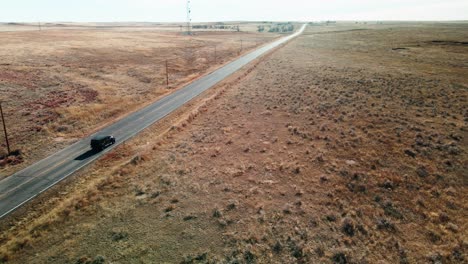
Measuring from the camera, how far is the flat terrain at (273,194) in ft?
57.6

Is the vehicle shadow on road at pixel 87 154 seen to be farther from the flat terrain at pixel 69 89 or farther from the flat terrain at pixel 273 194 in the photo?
the flat terrain at pixel 69 89

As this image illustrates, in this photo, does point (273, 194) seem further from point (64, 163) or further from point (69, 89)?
point (69, 89)

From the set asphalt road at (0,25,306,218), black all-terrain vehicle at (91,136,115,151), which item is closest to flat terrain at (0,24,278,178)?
asphalt road at (0,25,306,218)

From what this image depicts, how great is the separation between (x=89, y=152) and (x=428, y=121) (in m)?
41.3

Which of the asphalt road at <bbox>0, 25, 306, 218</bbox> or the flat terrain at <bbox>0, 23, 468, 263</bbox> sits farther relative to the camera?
the asphalt road at <bbox>0, 25, 306, 218</bbox>

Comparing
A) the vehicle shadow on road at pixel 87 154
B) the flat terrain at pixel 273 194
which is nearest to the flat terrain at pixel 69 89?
the vehicle shadow on road at pixel 87 154

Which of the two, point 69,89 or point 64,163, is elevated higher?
point 69,89

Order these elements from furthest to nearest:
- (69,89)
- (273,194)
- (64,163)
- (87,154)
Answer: (69,89), (87,154), (64,163), (273,194)

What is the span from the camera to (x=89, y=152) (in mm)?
34281

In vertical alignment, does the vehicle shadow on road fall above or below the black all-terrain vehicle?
below

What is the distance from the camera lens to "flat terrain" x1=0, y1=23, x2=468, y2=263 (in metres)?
17.5

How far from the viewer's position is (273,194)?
2286 centimetres

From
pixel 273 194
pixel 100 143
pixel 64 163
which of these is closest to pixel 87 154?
pixel 100 143

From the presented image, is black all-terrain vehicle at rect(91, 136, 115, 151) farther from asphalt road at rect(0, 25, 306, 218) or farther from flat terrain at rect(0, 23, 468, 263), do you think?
flat terrain at rect(0, 23, 468, 263)
